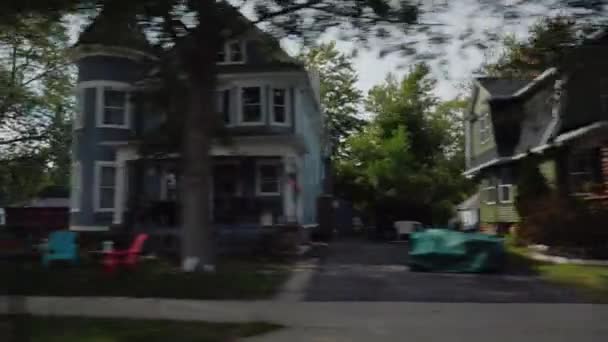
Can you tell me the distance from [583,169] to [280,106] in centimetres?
1088

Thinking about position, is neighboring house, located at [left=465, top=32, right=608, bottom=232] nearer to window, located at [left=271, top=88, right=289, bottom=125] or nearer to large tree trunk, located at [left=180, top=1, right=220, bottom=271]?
large tree trunk, located at [left=180, top=1, right=220, bottom=271]

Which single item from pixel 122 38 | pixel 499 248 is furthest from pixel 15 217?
pixel 499 248

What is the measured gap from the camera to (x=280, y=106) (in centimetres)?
2292

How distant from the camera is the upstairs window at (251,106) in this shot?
22703 millimetres

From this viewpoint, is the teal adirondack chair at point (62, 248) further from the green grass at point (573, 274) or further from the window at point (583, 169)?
the window at point (583, 169)

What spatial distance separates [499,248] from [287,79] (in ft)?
34.6

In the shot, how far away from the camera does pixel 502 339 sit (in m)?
7.39

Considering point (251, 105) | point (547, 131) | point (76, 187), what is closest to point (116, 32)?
point (251, 105)

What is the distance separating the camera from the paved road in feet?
34.5

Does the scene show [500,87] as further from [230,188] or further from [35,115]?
[35,115]

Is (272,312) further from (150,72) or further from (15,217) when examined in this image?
(15,217)

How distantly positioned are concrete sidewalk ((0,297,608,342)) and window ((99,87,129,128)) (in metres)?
13.8

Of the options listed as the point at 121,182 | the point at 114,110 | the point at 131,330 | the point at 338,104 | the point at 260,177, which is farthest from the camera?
the point at 338,104

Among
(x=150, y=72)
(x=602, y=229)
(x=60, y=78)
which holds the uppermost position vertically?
(x=60, y=78)
